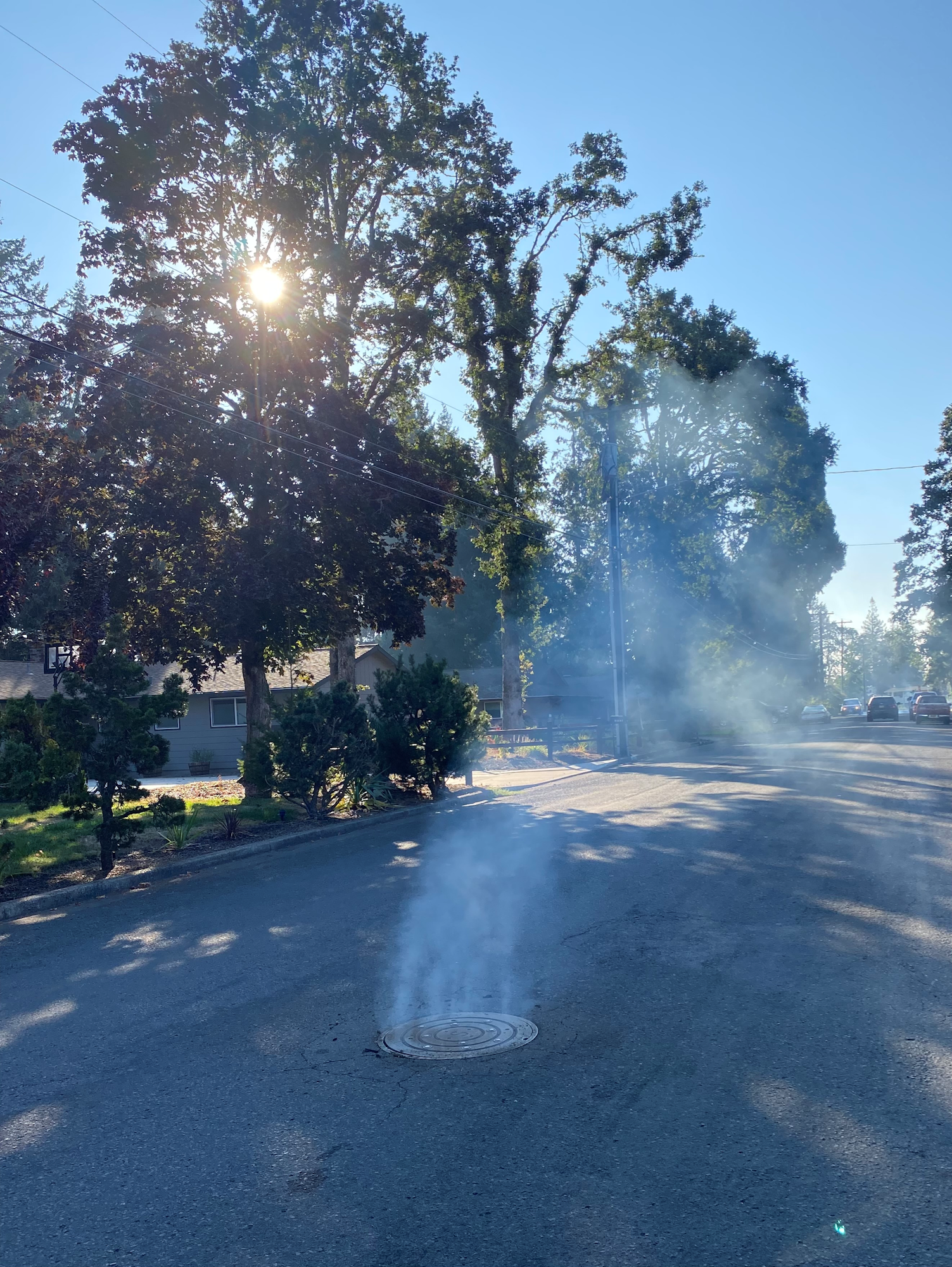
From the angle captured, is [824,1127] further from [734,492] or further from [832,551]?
[832,551]

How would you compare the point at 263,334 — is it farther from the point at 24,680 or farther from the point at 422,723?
the point at 24,680

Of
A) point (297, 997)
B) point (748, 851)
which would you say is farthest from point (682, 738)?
point (297, 997)

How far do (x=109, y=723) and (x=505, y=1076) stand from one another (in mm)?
8752

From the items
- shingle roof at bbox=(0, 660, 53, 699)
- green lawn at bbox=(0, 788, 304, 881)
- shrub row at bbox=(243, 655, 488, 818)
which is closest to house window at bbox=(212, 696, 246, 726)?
shingle roof at bbox=(0, 660, 53, 699)

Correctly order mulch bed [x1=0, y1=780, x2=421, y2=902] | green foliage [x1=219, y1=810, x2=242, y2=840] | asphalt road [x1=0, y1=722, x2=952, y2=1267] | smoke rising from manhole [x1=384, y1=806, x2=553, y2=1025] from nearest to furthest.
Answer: asphalt road [x1=0, y1=722, x2=952, y2=1267] < smoke rising from manhole [x1=384, y1=806, x2=553, y2=1025] < mulch bed [x1=0, y1=780, x2=421, y2=902] < green foliage [x1=219, y1=810, x2=242, y2=840]

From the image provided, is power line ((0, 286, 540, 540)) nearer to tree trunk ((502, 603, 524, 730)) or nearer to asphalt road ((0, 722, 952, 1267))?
asphalt road ((0, 722, 952, 1267))

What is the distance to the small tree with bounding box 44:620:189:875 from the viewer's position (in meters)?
12.2

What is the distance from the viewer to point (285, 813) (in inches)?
687

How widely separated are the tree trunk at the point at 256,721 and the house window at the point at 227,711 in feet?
50.6

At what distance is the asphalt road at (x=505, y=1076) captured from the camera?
3639 millimetres

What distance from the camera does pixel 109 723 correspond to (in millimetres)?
12547

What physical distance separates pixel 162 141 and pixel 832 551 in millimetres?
46813

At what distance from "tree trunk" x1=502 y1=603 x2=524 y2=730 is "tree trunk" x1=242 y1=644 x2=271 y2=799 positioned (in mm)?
14629

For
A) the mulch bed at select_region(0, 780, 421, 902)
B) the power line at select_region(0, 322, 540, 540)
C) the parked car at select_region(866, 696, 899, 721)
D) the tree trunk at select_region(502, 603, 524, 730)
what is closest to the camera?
the mulch bed at select_region(0, 780, 421, 902)
